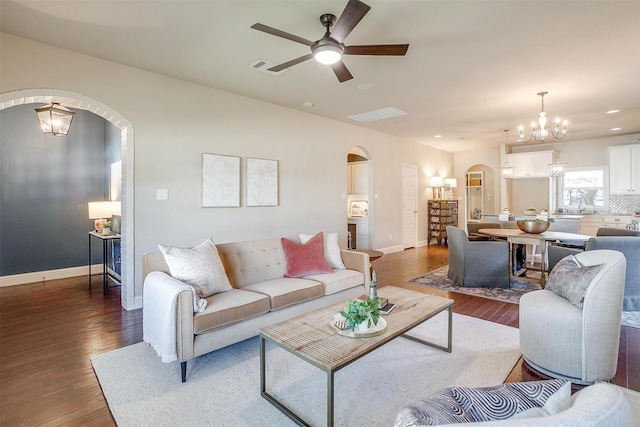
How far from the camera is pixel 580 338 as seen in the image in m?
2.13

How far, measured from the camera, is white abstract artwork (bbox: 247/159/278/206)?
189 inches

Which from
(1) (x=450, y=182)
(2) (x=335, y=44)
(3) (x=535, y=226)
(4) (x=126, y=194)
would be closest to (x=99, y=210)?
(4) (x=126, y=194)

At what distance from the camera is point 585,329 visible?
6.92ft

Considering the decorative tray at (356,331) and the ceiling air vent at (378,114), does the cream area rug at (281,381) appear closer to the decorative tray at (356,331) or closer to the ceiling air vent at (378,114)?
the decorative tray at (356,331)

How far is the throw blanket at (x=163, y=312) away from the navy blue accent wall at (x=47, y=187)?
3732 millimetres

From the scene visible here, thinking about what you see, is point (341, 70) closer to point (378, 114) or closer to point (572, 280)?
point (572, 280)

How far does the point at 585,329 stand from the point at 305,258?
240cm

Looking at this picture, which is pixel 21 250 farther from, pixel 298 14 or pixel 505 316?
pixel 505 316

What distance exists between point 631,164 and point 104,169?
36.0 feet

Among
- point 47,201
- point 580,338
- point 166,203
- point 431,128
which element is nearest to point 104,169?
point 47,201

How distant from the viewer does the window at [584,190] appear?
25.3 feet

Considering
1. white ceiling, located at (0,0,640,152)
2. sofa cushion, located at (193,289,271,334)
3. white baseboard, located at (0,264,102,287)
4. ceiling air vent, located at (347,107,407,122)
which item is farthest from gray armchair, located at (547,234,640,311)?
white baseboard, located at (0,264,102,287)

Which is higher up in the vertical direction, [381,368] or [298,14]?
[298,14]

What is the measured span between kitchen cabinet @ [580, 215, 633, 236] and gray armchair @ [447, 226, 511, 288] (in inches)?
161
